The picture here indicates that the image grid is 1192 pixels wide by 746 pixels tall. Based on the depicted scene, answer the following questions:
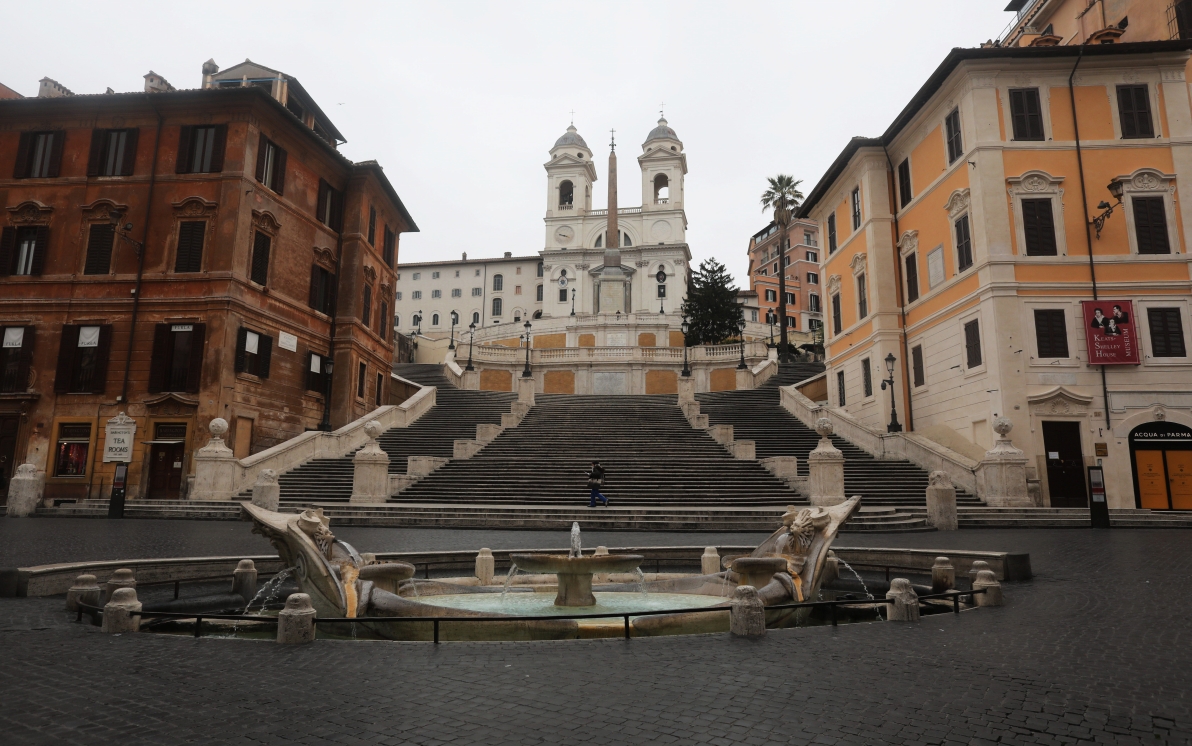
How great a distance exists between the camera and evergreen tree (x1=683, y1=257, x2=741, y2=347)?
59.7m

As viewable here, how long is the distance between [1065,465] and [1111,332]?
14.8 ft

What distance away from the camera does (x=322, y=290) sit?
32531 mm

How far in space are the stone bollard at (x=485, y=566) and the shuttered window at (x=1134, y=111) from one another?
26.2 metres

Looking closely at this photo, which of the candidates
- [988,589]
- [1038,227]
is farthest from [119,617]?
[1038,227]

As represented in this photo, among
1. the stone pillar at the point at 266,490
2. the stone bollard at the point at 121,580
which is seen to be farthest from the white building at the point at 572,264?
the stone bollard at the point at 121,580

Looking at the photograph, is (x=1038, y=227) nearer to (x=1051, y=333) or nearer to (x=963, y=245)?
(x=963, y=245)

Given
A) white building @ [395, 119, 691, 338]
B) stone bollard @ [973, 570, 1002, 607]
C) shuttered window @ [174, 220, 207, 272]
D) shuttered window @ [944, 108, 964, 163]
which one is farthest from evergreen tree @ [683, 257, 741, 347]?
stone bollard @ [973, 570, 1002, 607]

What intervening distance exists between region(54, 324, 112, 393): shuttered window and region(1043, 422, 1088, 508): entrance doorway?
1275 inches

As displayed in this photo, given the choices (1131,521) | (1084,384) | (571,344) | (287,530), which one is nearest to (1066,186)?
(1084,384)

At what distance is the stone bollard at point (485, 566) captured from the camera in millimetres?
10344

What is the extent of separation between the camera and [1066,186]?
23922 mm

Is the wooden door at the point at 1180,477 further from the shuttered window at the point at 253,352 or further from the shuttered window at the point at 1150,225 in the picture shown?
the shuttered window at the point at 253,352

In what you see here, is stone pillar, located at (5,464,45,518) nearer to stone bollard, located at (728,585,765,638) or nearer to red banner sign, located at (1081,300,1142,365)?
stone bollard, located at (728,585,765,638)

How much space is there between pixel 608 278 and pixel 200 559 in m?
55.7
